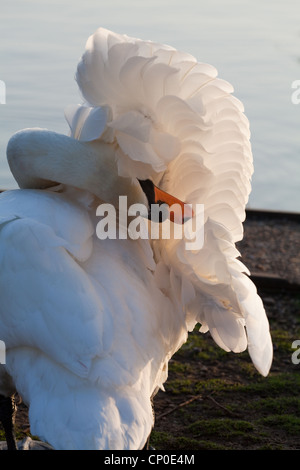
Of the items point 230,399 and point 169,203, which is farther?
point 230,399

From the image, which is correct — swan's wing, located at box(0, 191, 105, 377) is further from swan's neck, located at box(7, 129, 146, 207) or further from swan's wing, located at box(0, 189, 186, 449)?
swan's neck, located at box(7, 129, 146, 207)

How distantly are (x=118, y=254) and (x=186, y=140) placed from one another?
577 millimetres

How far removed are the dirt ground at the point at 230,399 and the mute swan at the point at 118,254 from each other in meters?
0.80

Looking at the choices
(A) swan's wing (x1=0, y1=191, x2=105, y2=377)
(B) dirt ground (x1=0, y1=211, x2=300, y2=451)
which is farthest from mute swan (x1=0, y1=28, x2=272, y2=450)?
(B) dirt ground (x1=0, y1=211, x2=300, y2=451)

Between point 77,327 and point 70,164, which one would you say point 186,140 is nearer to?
point 70,164

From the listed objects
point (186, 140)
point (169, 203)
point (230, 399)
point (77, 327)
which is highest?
point (186, 140)

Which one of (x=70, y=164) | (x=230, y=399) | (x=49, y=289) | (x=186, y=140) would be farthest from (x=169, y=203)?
(x=230, y=399)

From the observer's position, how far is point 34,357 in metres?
3.30

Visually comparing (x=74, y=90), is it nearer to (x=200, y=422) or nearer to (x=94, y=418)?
A: (x=200, y=422)

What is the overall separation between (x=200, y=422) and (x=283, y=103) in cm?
671

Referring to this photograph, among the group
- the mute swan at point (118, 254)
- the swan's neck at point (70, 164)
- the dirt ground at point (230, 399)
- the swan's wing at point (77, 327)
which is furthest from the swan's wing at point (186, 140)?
the dirt ground at point (230, 399)

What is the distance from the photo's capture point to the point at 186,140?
139 inches

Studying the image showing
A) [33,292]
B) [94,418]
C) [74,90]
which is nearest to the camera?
[94,418]
